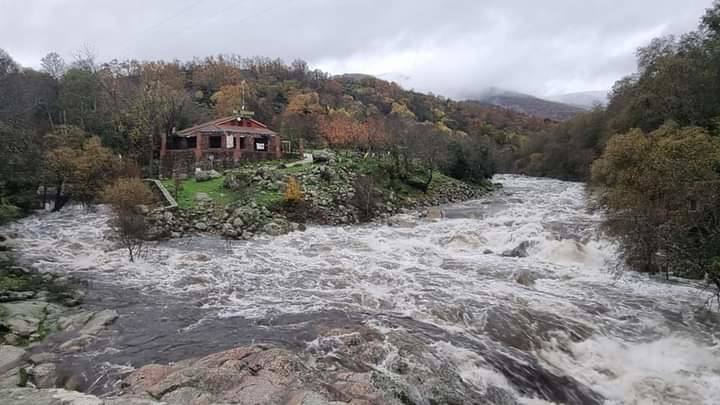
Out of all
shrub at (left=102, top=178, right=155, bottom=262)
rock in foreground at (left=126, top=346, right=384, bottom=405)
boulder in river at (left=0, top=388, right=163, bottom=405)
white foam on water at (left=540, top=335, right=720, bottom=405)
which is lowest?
white foam on water at (left=540, top=335, right=720, bottom=405)

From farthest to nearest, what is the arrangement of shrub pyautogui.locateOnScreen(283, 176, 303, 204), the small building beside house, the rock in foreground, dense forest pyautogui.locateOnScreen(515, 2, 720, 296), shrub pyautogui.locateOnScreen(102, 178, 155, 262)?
the small building beside house < shrub pyautogui.locateOnScreen(283, 176, 303, 204) < shrub pyautogui.locateOnScreen(102, 178, 155, 262) < dense forest pyautogui.locateOnScreen(515, 2, 720, 296) < the rock in foreground

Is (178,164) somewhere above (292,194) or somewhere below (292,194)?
above

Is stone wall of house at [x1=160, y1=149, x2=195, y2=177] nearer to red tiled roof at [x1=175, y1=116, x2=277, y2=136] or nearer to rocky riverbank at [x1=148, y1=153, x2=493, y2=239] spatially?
red tiled roof at [x1=175, y1=116, x2=277, y2=136]

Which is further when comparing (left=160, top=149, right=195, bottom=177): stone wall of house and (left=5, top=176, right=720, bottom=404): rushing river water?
(left=160, top=149, right=195, bottom=177): stone wall of house

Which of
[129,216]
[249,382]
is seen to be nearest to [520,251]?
[249,382]

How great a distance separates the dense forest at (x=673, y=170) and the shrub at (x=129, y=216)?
14.6m

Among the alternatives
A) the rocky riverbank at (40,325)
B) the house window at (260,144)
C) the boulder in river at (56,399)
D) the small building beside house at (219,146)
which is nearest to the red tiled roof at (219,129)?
the small building beside house at (219,146)

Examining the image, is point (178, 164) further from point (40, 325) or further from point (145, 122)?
point (40, 325)

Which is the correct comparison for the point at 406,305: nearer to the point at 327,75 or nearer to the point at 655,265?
the point at 655,265

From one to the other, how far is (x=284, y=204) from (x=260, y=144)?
13.5 m

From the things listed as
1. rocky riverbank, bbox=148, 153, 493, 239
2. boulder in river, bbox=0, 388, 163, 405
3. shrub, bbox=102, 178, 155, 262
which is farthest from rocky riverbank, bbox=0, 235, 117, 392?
rocky riverbank, bbox=148, 153, 493, 239

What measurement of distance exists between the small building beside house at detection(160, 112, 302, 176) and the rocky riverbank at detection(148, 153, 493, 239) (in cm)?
393

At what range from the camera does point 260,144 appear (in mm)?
31859

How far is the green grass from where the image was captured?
1928 cm
